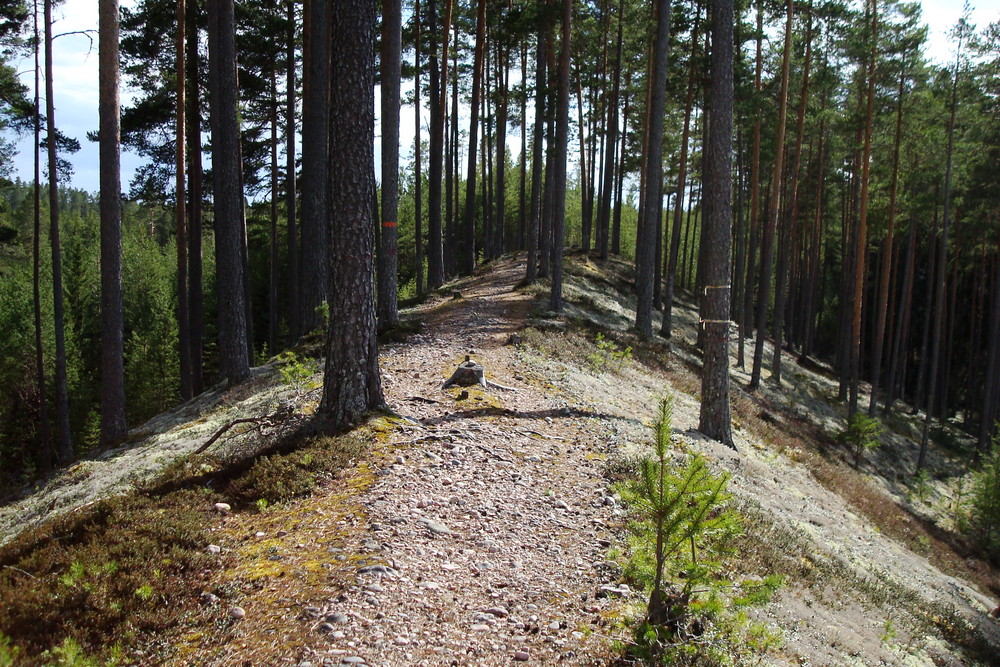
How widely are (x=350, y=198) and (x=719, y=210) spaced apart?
20.3 ft

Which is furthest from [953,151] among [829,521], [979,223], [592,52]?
[829,521]

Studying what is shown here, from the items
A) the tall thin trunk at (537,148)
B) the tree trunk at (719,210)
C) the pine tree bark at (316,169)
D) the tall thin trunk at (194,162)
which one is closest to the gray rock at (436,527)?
the tree trunk at (719,210)

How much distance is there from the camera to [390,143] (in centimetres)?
1407

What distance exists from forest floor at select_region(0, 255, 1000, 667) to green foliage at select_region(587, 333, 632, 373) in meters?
0.09

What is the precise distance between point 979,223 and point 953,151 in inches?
174

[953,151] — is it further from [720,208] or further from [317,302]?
[317,302]

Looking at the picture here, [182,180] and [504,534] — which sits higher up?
[182,180]

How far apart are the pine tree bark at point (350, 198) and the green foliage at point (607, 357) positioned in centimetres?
675

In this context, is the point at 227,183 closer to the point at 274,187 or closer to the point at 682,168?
the point at 274,187

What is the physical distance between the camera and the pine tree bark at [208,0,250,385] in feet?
40.9

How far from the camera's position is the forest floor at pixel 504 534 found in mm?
4258

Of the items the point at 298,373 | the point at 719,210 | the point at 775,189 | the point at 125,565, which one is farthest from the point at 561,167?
the point at 125,565

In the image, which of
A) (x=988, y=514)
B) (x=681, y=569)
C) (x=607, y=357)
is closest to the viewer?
(x=681, y=569)

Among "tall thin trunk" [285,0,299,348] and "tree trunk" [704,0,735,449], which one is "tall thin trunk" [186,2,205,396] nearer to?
"tall thin trunk" [285,0,299,348]
